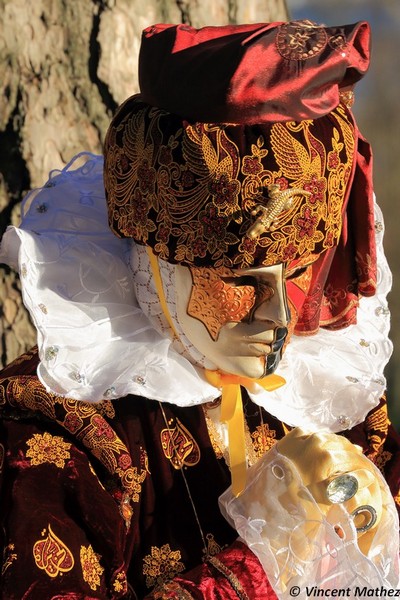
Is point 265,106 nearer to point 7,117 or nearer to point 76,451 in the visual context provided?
point 76,451

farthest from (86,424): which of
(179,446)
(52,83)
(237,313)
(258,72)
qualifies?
(52,83)

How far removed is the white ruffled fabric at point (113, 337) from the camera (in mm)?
1783

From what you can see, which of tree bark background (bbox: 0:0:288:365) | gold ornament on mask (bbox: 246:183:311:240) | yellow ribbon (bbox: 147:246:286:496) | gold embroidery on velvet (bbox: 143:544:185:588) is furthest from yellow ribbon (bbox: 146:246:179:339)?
tree bark background (bbox: 0:0:288:365)

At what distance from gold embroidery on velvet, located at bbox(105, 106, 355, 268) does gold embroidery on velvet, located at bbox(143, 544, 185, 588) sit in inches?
20.9

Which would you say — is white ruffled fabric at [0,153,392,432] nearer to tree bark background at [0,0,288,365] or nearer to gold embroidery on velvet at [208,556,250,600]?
gold embroidery on velvet at [208,556,250,600]

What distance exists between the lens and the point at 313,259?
1.82 metres

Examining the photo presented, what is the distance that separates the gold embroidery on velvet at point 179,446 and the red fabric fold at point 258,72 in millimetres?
593

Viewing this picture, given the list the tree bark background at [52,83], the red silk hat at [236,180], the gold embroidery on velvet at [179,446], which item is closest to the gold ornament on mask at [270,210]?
the red silk hat at [236,180]

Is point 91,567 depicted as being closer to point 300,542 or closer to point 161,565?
point 161,565

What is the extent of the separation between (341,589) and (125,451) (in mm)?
446

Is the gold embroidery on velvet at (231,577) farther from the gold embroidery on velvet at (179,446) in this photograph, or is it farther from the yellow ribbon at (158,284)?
the yellow ribbon at (158,284)

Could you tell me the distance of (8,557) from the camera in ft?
5.42

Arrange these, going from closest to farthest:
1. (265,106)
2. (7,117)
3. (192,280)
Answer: (265,106)
(192,280)
(7,117)

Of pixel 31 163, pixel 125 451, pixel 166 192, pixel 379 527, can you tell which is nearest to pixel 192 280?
pixel 166 192
